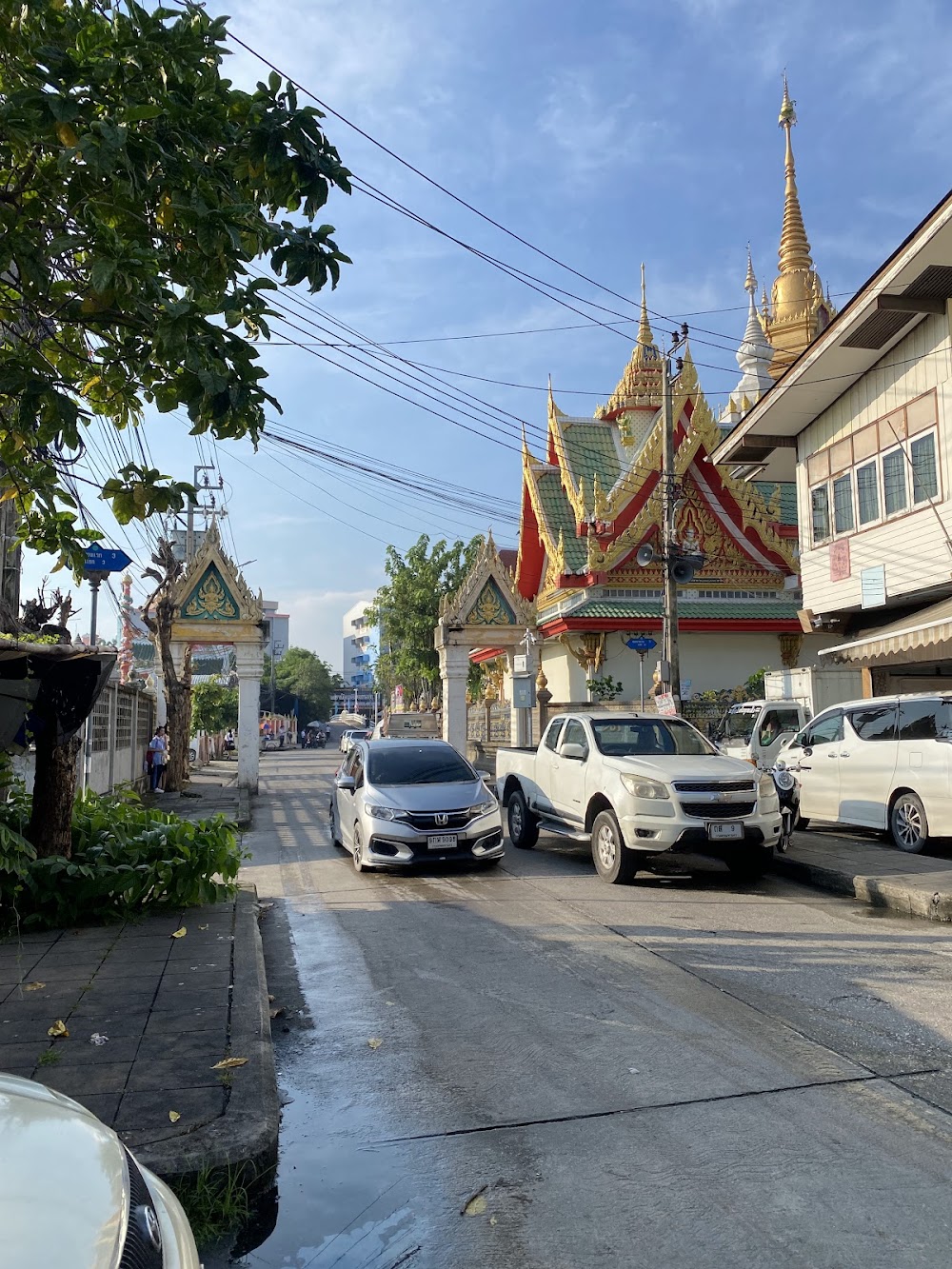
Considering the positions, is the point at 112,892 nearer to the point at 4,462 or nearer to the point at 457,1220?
the point at 4,462

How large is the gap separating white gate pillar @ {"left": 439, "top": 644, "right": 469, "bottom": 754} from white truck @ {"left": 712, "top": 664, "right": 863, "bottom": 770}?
9.60 metres

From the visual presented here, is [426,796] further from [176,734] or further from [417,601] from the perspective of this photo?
[417,601]

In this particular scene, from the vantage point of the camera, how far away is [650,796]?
32.7 feet

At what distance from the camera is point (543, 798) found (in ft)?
41.5

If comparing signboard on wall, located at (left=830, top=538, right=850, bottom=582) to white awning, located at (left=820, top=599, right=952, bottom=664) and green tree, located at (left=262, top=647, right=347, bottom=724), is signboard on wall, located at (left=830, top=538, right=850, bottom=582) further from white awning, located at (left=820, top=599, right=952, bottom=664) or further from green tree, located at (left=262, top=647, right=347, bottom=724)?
green tree, located at (left=262, top=647, right=347, bottom=724)

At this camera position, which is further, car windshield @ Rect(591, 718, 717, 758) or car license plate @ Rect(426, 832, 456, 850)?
car windshield @ Rect(591, 718, 717, 758)

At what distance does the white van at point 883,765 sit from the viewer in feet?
35.8

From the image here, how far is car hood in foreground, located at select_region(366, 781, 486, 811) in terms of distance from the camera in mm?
11016

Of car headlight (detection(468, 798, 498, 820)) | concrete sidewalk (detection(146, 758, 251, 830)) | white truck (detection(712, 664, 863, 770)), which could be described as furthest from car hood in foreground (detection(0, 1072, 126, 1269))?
white truck (detection(712, 664, 863, 770))

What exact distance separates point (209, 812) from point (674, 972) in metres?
13.0

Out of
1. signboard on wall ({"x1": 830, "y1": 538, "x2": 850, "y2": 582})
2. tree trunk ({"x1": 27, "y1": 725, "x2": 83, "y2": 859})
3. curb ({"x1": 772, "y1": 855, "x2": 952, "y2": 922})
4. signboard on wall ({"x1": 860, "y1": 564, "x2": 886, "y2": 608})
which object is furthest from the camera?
signboard on wall ({"x1": 830, "y1": 538, "x2": 850, "y2": 582})

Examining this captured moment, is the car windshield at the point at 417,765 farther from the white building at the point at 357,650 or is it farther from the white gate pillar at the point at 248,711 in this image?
the white building at the point at 357,650

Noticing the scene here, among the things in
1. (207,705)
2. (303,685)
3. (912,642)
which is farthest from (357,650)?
(912,642)

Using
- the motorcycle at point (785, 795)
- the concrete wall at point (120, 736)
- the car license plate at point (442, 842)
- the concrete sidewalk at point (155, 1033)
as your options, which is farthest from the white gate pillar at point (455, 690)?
the concrete sidewalk at point (155, 1033)
